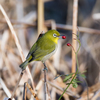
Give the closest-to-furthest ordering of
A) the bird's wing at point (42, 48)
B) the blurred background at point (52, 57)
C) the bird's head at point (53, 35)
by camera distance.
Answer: the bird's wing at point (42, 48), the bird's head at point (53, 35), the blurred background at point (52, 57)

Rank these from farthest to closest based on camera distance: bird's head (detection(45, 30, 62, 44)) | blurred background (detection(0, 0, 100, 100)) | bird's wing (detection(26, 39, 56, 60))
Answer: blurred background (detection(0, 0, 100, 100)) < bird's head (detection(45, 30, 62, 44)) < bird's wing (detection(26, 39, 56, 60))

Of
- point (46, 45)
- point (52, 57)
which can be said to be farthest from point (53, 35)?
point (52, 57)

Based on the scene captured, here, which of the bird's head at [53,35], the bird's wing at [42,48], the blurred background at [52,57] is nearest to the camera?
the bird's wing at [42,48]

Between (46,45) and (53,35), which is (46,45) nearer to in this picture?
(46,45)

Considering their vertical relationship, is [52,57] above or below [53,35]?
above

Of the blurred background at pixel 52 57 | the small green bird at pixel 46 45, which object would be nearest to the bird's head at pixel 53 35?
the small green bird at pixel 46 45

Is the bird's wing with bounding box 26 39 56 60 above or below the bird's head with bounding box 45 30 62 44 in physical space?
below

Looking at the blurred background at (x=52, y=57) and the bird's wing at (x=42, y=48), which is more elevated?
the blurred background at (x=52, y=57)

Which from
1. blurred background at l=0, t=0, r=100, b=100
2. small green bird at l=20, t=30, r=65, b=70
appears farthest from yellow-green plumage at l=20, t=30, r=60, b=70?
blurred background at l=0, t=0, r=100, b=100

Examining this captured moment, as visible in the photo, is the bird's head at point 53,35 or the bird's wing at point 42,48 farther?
the bird's head at point 53,35

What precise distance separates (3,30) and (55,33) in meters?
1.50

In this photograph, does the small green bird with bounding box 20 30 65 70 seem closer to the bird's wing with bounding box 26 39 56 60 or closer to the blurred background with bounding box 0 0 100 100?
the bird's wing with bounding box 26 39 56 60

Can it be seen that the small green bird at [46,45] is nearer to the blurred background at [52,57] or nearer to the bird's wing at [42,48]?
the bird's wing at [42,48]

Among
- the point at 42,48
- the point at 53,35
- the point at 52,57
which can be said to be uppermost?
the point at 52,57
